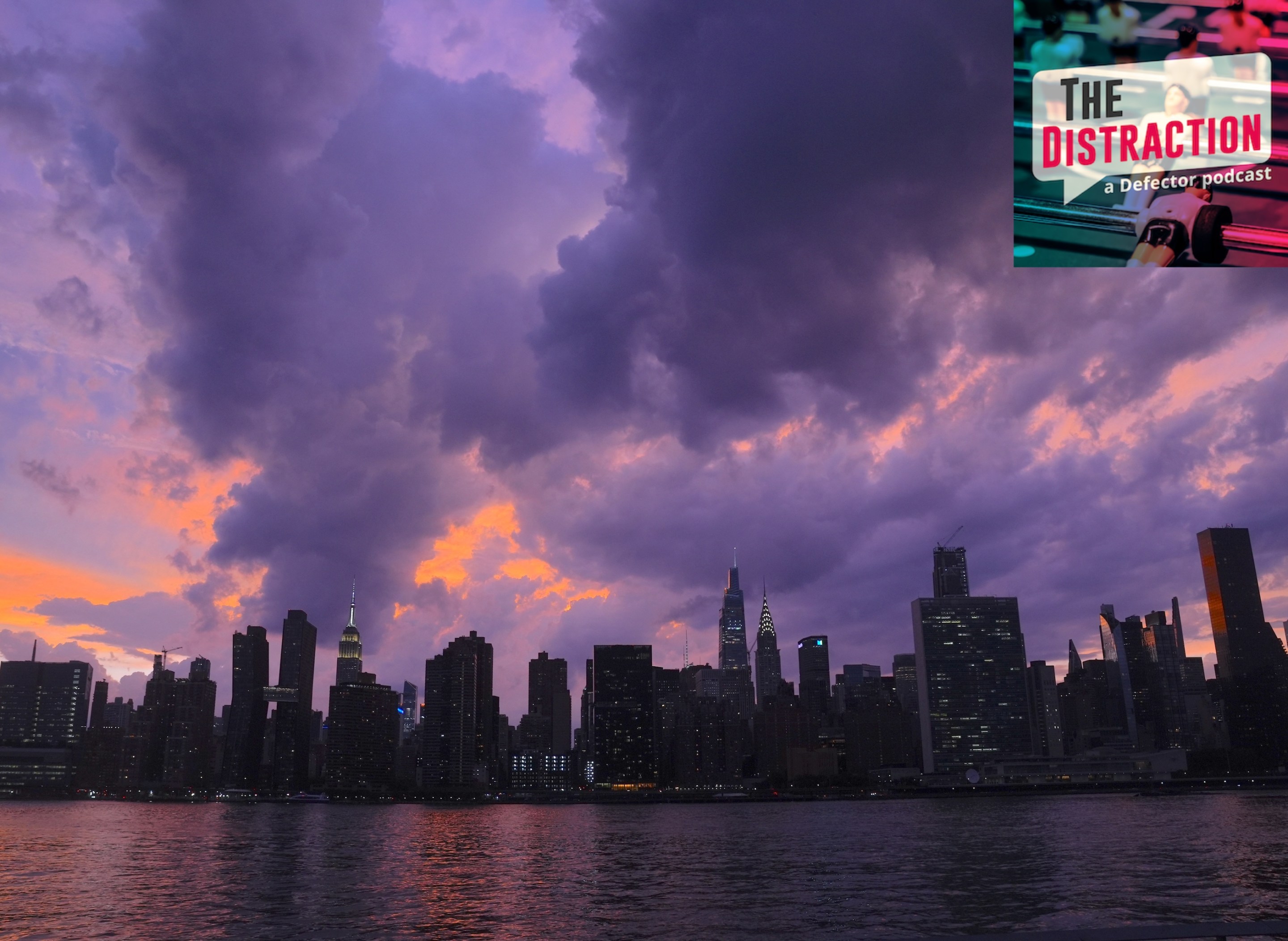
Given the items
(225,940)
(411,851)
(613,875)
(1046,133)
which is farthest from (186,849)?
(1046,133)

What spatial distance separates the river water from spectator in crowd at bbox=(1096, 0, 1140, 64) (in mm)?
37488

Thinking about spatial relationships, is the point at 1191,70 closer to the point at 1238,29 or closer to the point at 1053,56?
the point at 1238,29

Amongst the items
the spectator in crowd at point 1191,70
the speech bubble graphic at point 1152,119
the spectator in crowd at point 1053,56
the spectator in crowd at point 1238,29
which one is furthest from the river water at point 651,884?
the spectator in crowd at point 1238,29

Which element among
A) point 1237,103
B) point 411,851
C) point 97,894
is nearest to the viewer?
point 1237,103

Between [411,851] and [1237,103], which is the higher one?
[1237,103]

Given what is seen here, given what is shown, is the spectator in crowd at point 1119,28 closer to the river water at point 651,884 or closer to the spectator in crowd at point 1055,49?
the spectator in crowd at point 1055,49

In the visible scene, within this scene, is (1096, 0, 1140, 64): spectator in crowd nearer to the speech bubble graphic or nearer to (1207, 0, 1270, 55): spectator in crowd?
the speech bubble graphic

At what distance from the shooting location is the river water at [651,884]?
152 ft

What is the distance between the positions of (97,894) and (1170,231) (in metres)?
78.5

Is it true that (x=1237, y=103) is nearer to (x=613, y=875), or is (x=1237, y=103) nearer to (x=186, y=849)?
(x=613, y=875)

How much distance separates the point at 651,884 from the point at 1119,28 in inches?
2588

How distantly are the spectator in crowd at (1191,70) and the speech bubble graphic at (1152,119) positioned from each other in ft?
0.05

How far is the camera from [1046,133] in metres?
14.6

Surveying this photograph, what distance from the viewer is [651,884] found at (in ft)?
220
